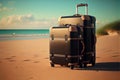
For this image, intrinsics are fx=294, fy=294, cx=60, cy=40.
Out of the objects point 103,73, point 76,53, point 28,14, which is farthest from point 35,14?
point 103,73

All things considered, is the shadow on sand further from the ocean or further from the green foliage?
the ocean

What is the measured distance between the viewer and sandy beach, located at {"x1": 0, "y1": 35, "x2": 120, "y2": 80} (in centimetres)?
375

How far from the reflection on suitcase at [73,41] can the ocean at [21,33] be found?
166mm

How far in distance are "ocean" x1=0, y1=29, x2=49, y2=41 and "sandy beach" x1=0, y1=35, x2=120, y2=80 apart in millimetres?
60

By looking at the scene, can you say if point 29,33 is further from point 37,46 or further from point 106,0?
point 106,0

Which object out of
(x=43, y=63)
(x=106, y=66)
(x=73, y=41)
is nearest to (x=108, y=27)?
(x=106, y=66)

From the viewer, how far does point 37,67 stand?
3906mm

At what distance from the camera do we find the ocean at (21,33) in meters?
3.91

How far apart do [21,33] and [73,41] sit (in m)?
0.76

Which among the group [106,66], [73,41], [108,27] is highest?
[108,27]

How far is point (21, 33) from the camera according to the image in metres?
3.97

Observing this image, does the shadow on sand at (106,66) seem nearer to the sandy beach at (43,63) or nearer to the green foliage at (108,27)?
the sandy beach at (43,63)

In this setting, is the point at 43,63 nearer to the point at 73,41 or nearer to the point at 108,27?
the point at 73,41

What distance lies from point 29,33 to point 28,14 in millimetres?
263
